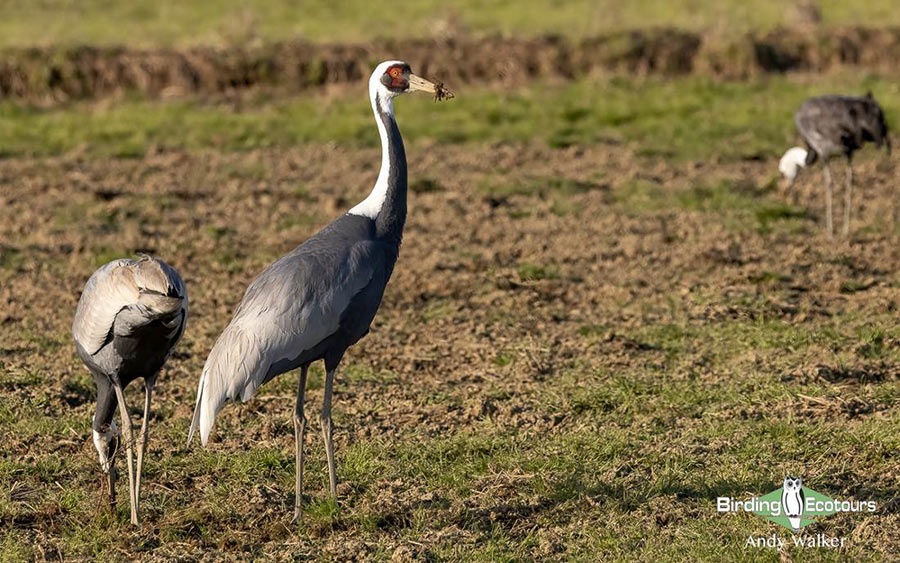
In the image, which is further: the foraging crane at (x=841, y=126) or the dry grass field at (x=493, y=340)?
the foraging crane at (x=841, y=126)

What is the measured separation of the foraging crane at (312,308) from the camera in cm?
609

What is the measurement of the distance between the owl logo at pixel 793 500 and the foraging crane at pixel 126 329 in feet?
10.2

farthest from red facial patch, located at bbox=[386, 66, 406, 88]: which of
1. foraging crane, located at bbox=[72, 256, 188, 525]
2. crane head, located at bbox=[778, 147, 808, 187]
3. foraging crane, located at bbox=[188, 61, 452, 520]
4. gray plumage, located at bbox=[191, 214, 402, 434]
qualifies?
crane head, located at bbox=[778, 147, 808, 187]

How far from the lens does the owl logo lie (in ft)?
20.3

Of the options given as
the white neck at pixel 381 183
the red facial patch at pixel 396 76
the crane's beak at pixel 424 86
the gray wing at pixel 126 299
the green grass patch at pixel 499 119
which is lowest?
the green grass patch at pixel 499 119

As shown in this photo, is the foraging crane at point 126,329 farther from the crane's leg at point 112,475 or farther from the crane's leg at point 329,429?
the crane's leg at point 329,429

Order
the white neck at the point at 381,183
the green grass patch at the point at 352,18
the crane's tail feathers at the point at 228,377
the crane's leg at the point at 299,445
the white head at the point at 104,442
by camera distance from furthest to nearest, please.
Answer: the green grass patch at the point at 352,18, the white neck at the point at 381,183, the white head at the point at 104,442, the crane's leg at the point at 299,445, the crane's tail feathers at the point at 228,377

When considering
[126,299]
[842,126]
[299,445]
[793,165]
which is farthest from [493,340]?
[793,165]

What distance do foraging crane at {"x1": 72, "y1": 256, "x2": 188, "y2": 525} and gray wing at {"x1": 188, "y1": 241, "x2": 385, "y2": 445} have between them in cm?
29

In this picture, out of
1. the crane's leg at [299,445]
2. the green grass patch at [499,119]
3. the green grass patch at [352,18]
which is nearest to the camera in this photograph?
the crane's leg at [299,445]

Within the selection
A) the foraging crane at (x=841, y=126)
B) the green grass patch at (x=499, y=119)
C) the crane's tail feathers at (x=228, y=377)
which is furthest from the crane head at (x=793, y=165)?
the crane's tail feathers at (x=228, y=377)

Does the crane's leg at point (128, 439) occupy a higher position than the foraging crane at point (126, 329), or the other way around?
the foraging crane at point (126, 329)

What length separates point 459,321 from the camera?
32.0 feet

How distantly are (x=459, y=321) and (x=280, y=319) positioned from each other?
145 inches
